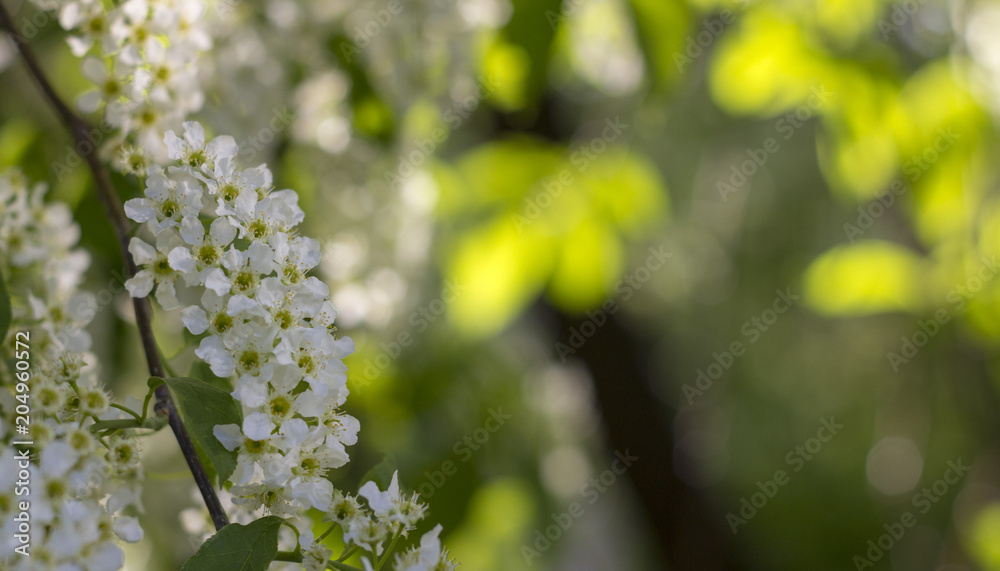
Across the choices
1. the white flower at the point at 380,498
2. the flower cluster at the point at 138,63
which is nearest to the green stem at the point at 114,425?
the white flower at the point at 380,498

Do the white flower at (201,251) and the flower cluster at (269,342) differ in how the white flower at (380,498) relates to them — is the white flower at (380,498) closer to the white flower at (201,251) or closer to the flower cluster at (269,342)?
the flower cluster at (269,342)

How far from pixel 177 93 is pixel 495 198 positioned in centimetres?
66

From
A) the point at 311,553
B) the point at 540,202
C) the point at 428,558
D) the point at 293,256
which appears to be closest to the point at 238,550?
the point at 311,553

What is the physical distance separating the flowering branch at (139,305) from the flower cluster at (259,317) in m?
0.03

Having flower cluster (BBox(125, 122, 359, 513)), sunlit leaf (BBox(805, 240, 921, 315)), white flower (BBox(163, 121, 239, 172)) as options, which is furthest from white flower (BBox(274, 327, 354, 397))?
sunlit leaf (BBox(805, 240, 921, 315))

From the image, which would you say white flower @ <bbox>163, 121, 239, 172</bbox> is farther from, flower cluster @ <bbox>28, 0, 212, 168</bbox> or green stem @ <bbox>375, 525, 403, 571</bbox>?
green stem @ <bbox>375, 525, 403, 571</bbox>

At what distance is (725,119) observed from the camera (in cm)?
400

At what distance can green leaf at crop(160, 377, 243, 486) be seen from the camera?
2.28ft

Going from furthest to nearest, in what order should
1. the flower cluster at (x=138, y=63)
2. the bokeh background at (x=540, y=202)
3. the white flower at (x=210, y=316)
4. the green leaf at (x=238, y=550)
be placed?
the bokeh background at (x=540, y=202)
the flower cluster at (x=138, y=63)
the white flower at (x=210, y=316)
the green leaf at (x=238, y=550)

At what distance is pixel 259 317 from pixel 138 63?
559 mm

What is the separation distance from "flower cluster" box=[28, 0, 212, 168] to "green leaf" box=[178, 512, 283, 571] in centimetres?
59

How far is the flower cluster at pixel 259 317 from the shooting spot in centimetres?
72

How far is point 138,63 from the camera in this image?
3.52 ft

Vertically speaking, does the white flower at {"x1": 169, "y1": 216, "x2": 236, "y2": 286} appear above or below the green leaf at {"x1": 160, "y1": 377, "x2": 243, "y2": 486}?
above
